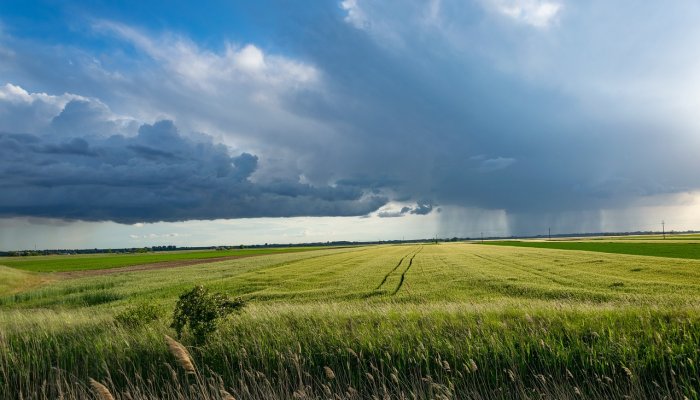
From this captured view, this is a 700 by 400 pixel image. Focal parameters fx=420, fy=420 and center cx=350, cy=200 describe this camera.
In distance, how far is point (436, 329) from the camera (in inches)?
503

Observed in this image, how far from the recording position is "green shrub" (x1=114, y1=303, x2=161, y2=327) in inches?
662

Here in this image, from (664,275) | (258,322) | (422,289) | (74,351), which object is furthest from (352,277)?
(74,351)

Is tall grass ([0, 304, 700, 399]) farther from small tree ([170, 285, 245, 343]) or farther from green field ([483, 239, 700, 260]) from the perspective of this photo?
green field ([483, 239, 700, 260])

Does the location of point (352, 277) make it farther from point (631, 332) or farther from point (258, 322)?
point (631, 332)

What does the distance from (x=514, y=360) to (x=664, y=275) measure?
39667 mm

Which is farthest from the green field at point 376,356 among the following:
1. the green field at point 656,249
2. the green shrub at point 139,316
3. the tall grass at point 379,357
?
the green field at point 656,249

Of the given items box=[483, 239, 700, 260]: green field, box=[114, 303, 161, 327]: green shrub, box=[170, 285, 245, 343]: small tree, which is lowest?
box=[483, 239, 700, 260]: green field

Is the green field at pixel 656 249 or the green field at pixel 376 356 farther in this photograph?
the green field at pixel 656 249

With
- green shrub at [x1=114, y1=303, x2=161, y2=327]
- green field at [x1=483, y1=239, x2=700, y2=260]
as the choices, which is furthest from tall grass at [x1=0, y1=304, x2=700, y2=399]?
green field at [x1=483, y1=239, x2=700, y2=260]

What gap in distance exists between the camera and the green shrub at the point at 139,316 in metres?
16.8

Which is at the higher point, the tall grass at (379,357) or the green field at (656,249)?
the tall grass at (379,357)

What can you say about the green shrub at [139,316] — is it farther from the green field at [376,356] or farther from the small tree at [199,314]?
the small tree at [199,314]

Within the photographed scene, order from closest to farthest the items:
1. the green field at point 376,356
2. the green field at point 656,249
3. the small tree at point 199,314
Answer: the green field at point 376,356
the small tree at point 199,314
the green field at point 656,249

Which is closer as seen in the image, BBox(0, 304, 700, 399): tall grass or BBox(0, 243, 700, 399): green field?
BBox(0, 243, 700, 399): green field
